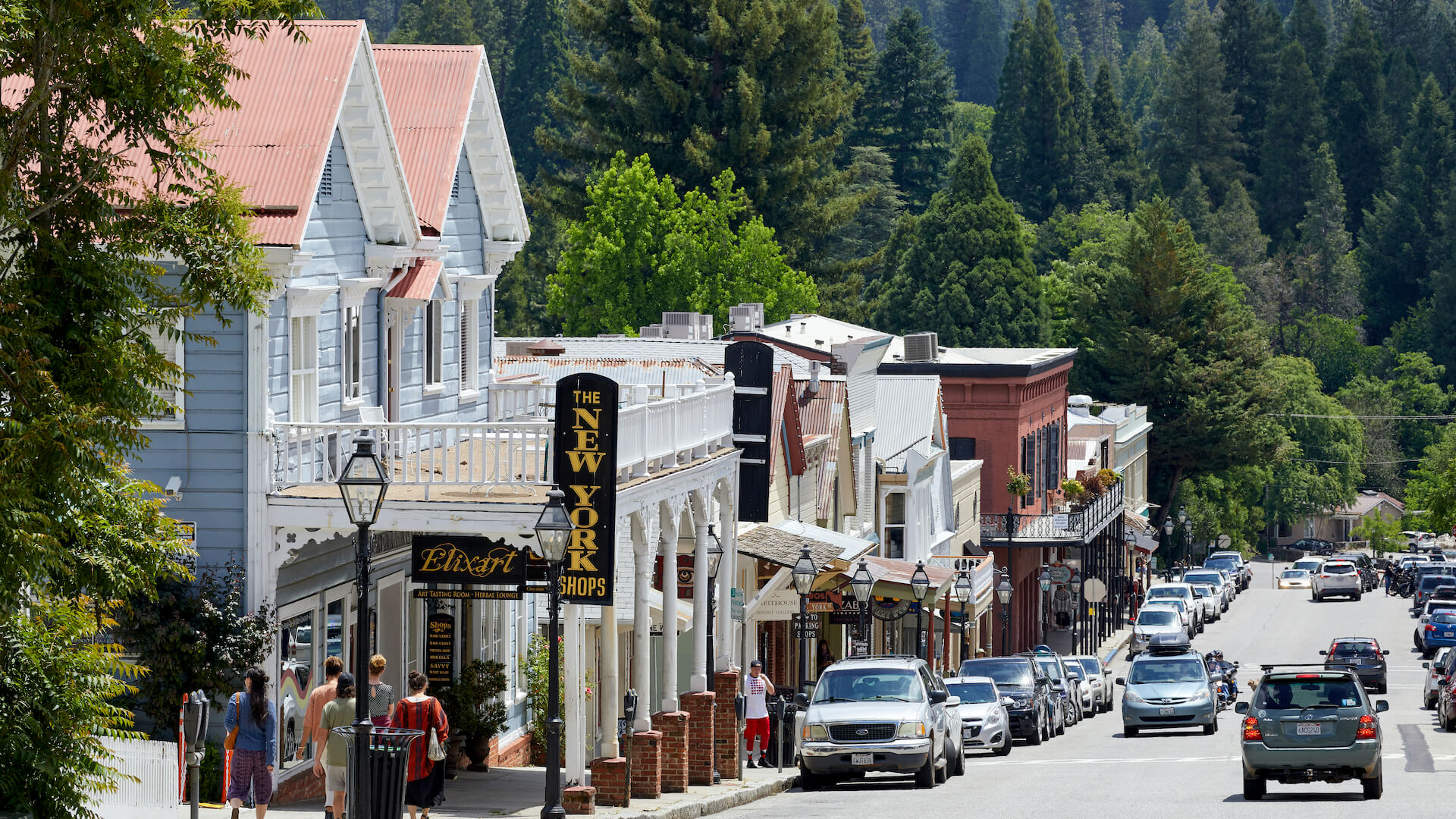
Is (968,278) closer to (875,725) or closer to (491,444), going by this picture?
(491,444)

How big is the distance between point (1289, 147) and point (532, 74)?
65.2 meters

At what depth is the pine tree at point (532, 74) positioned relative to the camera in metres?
143

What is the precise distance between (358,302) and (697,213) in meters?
57.1

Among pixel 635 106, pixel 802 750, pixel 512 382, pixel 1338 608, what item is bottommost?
pixel 1338 608

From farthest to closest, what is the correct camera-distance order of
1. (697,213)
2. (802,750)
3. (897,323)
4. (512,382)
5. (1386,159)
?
(1386,159)
(897,323)
(697,213)
(512,382)
(802,750)

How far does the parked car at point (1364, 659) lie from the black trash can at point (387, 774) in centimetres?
3781

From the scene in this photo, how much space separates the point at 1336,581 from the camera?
91.9 meters

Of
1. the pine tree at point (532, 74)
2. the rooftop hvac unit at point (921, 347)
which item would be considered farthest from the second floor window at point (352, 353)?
the pine tree at point (532, 74)

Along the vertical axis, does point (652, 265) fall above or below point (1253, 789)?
above

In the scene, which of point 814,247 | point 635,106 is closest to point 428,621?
point 635,106

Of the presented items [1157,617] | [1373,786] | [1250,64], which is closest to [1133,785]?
[1373,786]

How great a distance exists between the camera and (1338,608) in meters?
88.8

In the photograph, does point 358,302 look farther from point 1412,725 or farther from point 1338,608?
point 1338,608

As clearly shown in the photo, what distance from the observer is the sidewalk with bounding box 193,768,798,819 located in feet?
69.5
